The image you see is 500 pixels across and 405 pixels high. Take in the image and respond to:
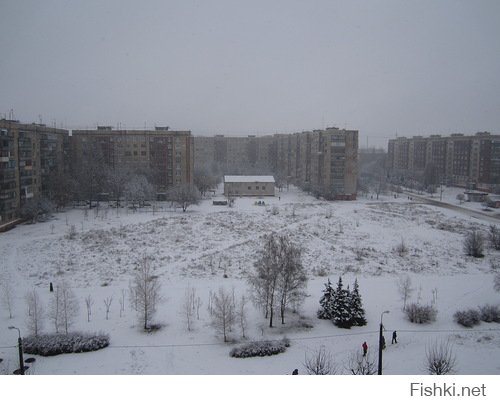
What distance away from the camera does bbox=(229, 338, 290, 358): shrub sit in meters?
7.10

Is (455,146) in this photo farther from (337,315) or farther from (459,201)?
(337,315)

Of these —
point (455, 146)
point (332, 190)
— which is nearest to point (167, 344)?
point (332, 190)

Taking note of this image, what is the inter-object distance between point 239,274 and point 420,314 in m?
4.94

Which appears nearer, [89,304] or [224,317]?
[224,317]

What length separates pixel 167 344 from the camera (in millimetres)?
7477

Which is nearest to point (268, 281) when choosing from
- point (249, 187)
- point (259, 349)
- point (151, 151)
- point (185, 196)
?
point (259, 349)

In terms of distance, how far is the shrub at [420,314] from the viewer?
873 cm

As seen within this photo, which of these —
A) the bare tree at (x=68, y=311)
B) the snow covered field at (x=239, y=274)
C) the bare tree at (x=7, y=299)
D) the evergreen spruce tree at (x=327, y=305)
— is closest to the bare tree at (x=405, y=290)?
the snow covered field at (x=239, y=274)

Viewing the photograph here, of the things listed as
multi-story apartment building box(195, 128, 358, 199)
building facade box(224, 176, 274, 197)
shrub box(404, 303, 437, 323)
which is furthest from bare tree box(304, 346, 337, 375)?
building facade box(224, 176, 274, 197)

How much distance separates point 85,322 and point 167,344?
208cm

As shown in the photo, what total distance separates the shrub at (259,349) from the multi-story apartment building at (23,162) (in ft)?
43.3

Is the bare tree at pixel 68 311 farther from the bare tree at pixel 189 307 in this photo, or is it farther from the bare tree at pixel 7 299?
the bare tree at pixel 189 307

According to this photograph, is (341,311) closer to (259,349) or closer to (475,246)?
(259,349)

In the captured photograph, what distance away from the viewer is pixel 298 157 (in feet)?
118
